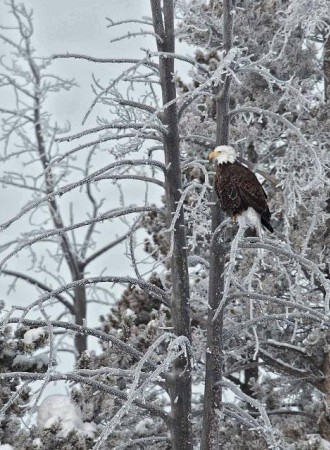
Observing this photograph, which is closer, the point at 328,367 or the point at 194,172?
the point at 328,367

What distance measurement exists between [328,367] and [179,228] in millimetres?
3892

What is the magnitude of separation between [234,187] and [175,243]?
3.04 feet

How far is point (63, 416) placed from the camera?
903 cm

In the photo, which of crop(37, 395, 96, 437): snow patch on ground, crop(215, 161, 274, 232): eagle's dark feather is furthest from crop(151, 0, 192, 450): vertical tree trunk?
crop(37, 395, 96, 437): snow patch on ground

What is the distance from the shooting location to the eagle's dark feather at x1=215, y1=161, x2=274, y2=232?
659cm

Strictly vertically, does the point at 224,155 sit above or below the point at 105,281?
above

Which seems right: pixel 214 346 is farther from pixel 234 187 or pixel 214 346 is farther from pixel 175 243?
pixel 234 187

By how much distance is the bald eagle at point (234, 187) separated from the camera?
6594mm

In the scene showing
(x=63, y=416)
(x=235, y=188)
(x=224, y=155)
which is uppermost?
(x=224, y=155)

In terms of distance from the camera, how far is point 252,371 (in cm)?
1302

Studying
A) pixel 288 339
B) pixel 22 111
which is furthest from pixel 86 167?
pixel 288 339

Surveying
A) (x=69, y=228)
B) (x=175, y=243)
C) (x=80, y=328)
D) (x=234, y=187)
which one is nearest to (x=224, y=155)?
(x=234, y=187)

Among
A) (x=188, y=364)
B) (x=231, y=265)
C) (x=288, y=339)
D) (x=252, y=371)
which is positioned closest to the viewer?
(x=231, y=265)

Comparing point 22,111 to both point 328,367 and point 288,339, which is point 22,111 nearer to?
point 288,339
